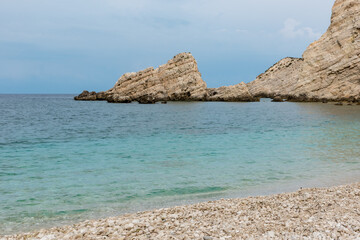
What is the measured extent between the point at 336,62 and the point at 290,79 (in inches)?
2216

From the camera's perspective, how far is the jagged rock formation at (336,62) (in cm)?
7650

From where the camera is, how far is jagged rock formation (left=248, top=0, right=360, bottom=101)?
251 feet

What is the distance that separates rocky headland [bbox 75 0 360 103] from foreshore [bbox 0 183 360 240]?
256 feet

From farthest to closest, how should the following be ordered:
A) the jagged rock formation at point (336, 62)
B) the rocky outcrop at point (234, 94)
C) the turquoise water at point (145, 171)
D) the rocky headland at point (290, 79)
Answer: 1. the rocky outcrop at point (234, 94)
2. the rocky headland at point (290, 79)
3. the jagged rock formation at point (336, 62)
4. the turquoise water at point (145, 171)

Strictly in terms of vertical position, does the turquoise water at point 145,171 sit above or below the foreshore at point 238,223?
below

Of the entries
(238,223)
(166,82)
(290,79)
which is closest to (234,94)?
(166,82)

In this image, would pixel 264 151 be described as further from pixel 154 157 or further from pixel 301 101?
pixel 301 101

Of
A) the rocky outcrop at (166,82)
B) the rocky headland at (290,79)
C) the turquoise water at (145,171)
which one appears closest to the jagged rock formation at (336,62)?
the rocky headland at (290,79)

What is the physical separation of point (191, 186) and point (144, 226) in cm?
514

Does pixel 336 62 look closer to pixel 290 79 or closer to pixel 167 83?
pixel 167 83

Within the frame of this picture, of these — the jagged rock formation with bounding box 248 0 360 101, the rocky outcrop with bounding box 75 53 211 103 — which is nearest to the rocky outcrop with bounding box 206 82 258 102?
the rocky outcrop with bounding box 75 53 211 103

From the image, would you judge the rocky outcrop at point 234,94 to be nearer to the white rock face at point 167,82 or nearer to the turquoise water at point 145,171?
the white rock face at point 167,82

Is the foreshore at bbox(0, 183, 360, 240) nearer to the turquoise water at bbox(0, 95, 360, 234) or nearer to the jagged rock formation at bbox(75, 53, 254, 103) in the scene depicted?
the turquoise water at bbox(0, 95, 360, 234)

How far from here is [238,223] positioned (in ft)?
25.3
